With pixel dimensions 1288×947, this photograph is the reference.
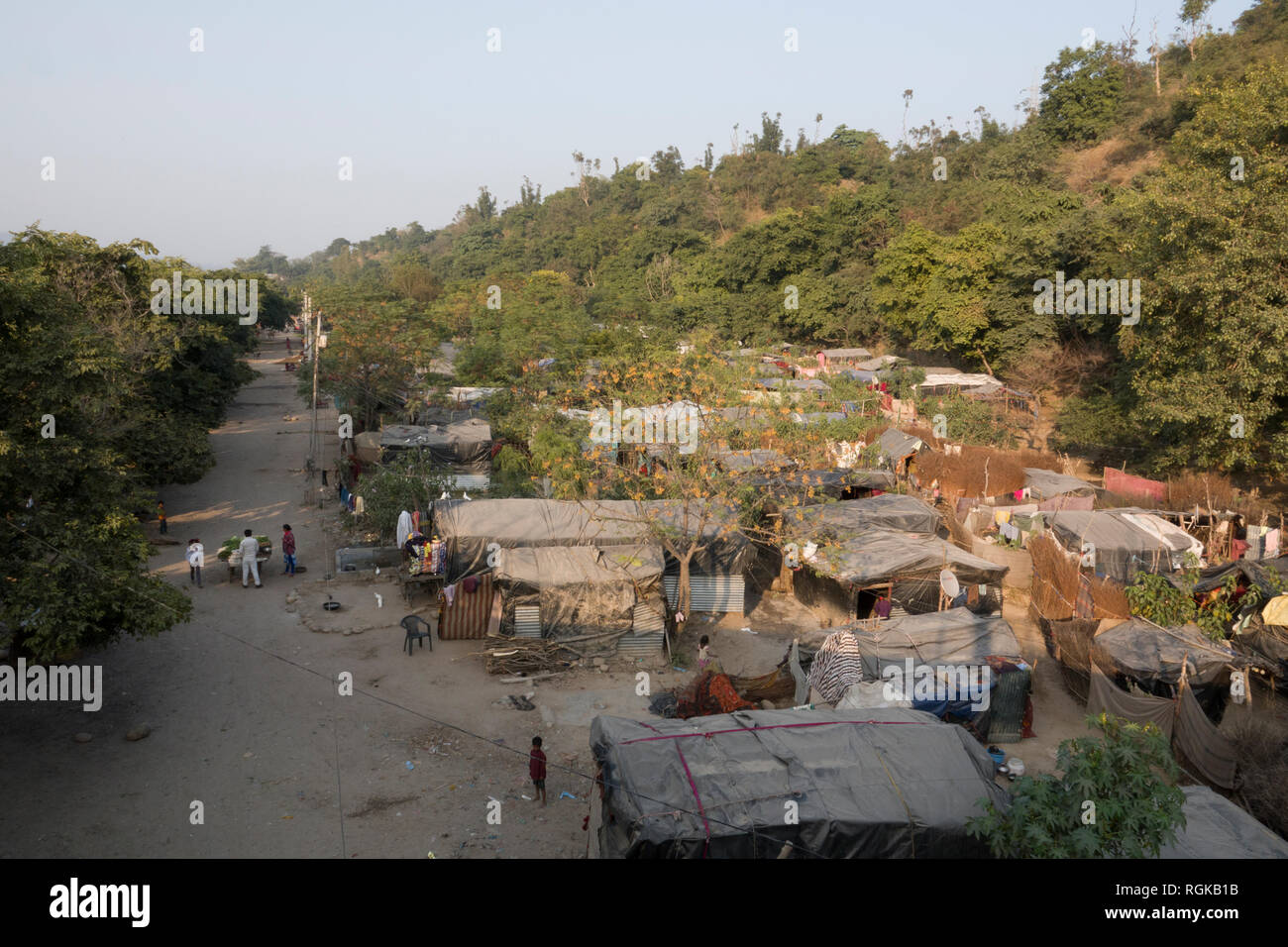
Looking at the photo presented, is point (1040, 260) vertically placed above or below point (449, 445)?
above

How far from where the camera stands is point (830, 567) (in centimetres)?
1368

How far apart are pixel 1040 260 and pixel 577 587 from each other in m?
25.9

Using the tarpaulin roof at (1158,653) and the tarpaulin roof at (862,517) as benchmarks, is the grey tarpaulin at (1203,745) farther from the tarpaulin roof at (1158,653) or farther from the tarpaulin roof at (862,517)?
the tarpaulin roof at (862,517)

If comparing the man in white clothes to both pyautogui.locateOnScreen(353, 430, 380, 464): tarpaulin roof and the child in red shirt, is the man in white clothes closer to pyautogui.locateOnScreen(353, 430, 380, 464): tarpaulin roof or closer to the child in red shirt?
pyautogui.locateOnScreen(353, 430, 380, 464): tarpaulin roof

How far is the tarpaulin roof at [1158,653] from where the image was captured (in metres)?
10.2

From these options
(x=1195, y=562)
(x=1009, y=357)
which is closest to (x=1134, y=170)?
(x=1009, y=357)

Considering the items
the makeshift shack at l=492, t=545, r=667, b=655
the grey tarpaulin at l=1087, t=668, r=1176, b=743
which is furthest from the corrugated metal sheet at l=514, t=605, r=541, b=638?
the grey tarpaulin at l=1087, t=668, r=1176, b=743

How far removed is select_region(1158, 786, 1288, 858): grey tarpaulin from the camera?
6328 millimetres

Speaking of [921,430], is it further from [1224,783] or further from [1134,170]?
[1134,170]

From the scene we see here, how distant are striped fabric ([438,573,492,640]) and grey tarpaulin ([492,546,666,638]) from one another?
0.61 meters

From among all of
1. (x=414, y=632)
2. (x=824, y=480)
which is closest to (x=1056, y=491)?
(x=824, y=480)

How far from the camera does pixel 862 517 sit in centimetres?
1546

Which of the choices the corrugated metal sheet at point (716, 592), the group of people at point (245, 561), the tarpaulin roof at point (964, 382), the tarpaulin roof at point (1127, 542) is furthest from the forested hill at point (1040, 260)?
the group of people at point (245, 561)

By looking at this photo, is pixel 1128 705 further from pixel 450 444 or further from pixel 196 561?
pixel 450 444
